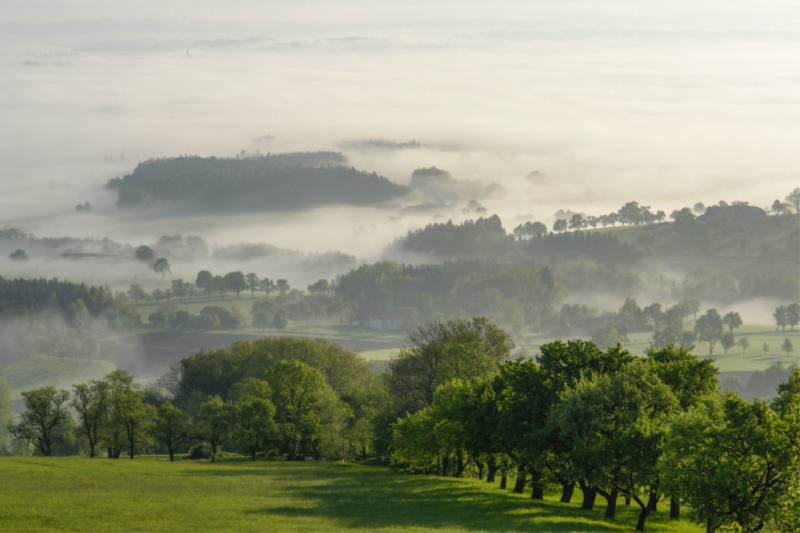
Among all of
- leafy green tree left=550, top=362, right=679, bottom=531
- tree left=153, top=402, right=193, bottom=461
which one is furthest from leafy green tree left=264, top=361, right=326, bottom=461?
leafy green tree left=550, top=362, right=679, bottom=531

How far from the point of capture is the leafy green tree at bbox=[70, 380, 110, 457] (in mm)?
120875

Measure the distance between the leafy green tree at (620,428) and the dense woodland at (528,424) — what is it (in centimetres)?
13

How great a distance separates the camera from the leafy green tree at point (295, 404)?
116m

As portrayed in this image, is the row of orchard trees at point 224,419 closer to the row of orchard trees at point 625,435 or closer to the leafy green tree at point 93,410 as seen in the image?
the leafy green tree at point 93,410

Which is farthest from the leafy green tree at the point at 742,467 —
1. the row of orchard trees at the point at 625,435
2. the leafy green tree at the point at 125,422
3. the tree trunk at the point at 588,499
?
the leafy green tree at the point at 125,422

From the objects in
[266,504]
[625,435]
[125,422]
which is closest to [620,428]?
[625,435]

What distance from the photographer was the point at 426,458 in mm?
84500

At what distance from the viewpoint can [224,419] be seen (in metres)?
123

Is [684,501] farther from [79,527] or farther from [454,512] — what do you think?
[79,527]

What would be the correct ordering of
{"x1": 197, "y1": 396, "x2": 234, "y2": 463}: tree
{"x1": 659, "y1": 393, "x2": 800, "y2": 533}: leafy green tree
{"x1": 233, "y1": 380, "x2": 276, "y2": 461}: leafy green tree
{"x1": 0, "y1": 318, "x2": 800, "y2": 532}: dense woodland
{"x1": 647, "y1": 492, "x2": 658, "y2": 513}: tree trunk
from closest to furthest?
{"x1": 659, "y1": 393, "x2": 800, "y2": 533}: leafy green tree < {"x1": 0, "y1": 318, "x2": 800, "y2": 532}: dense woodland < {"x1": 647, "y1": 492, "x2": 658, "y2": 513}: tree trunk < {"x1": 233, "y1": 380, "x2": 276, "y2": 461}: leafy green tree < {"x1": 197, "y1": 396, "x2": 234, "y2": 463}: tree

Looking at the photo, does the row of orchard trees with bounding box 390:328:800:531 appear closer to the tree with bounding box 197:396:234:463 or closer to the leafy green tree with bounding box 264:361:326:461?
the leafy green tree with bounding box 264:361:326:461

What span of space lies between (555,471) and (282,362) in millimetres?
72409

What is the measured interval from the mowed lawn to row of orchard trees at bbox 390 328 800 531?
3.98 meters

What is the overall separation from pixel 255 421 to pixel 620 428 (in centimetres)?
7444
